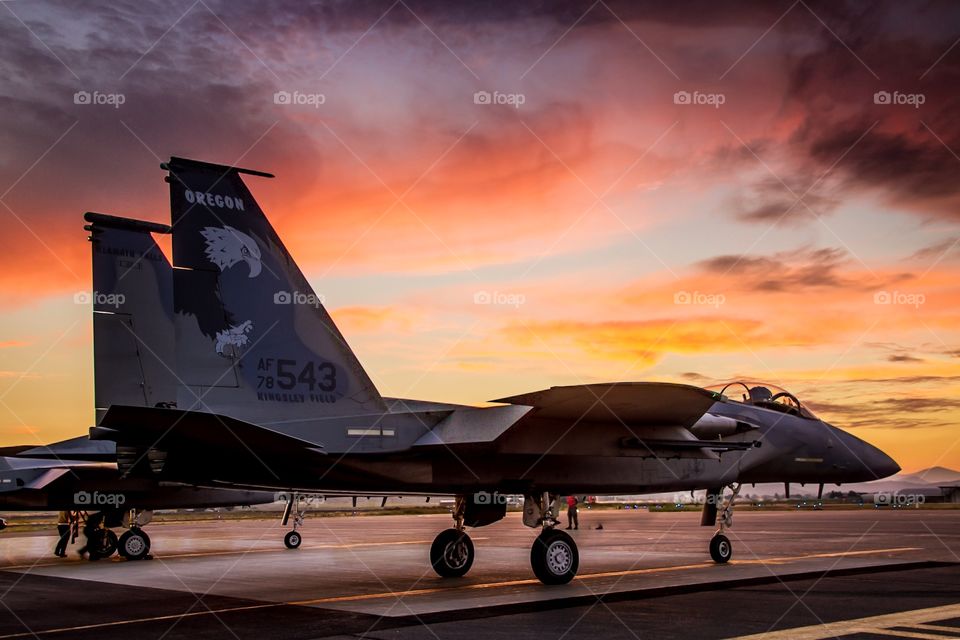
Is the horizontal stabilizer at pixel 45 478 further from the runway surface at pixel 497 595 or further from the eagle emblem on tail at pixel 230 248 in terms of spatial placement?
the eagle emblem on tail at pixel 230 248

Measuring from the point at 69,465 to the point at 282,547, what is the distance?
242 inches

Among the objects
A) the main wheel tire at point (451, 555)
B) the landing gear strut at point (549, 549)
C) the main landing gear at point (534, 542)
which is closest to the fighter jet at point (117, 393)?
the main wheel tire at point (451, 555)

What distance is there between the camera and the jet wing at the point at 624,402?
1166 cm

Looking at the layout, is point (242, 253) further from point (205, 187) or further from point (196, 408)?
point (196, 408)

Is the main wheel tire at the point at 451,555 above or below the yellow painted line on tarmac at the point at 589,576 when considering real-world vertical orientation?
above

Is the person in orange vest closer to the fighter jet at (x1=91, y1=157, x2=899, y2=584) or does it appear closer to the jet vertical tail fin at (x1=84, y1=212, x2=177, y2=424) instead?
the jet vertical tail fin at (x1=84, y1=212, x2=177, y2=424)

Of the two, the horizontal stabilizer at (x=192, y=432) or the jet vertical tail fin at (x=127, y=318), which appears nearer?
the horizontal stabilizer at (x=192, y=432)

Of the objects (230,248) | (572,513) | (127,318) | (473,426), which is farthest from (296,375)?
(572,513)

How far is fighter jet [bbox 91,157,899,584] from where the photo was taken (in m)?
11.5

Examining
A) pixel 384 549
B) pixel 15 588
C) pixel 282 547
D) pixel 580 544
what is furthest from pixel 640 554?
pixel 15 588

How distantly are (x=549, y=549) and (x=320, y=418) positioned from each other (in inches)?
155

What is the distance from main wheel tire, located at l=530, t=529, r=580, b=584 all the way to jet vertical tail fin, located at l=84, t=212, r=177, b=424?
7.96 meters

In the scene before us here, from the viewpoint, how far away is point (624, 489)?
48.2 feet

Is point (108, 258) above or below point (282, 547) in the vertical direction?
above
